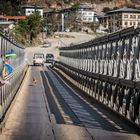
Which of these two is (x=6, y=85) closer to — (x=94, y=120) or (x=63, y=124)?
(x=63, y=124)

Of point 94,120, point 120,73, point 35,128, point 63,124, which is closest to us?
point 35,128

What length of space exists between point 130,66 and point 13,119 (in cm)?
479

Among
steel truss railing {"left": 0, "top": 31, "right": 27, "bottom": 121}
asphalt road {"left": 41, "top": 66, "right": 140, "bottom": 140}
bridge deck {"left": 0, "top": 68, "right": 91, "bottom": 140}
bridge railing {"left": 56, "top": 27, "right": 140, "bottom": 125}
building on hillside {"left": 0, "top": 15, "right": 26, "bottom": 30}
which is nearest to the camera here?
bridge deck {"left": 0, "top": 68, "right": 91, "bottom": 140}

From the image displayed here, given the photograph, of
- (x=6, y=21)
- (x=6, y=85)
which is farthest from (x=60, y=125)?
(x=6, y=21)

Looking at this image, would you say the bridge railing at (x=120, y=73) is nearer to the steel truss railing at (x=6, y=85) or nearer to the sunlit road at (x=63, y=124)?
the sunlit road at (x=63, y=124)

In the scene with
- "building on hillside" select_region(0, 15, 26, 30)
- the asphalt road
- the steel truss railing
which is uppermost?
"building on hillside" select_region(0, 15, 26, 30)

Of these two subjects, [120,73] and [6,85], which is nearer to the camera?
[6,85]

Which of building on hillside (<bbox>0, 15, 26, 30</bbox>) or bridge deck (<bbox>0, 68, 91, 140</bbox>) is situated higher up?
building on hillside (<bbox>0, 15, 26, 30</bbox>)

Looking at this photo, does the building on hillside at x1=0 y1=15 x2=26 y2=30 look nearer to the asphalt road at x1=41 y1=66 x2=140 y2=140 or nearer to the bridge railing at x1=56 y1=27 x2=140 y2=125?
the bridge railing at x1=56 y1=27 x2=140 y2=125

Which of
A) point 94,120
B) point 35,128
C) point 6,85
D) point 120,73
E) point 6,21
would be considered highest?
point 6,21

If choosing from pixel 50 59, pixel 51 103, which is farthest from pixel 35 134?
pixel 50 59

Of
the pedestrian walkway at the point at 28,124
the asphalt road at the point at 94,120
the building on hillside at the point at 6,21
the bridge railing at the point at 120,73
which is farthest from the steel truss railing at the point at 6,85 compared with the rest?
the building on hillside at the point at 6,21

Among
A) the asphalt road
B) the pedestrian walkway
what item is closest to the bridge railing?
the asphalt road

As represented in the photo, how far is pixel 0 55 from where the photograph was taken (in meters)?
15.4
